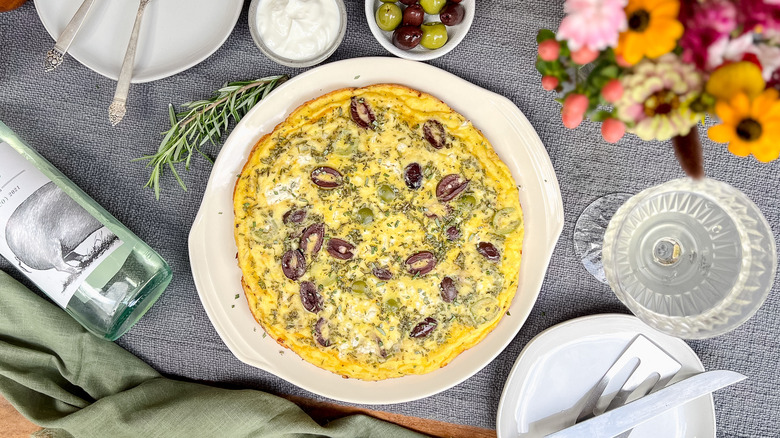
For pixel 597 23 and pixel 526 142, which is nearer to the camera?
pixel 597 23

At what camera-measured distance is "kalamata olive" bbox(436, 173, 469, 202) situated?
1.71 m

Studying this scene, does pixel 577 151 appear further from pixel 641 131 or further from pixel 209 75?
pixel 209 75

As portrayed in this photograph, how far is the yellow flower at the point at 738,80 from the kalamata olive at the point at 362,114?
3.24ft

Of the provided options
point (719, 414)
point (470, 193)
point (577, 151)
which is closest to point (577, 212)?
point (577, 151)

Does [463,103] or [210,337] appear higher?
[463,103]

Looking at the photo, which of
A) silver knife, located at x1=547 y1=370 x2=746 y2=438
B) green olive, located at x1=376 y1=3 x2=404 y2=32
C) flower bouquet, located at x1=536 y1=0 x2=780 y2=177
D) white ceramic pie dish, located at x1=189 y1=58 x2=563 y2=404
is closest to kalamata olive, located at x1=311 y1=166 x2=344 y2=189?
white ceramic pie dish, located at x1=189 y1=58 x2=563 y2=404

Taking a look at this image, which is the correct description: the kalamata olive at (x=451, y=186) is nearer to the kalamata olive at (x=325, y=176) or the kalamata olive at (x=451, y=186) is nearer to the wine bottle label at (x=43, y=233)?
the kalamata olive at (x=325, y=176)

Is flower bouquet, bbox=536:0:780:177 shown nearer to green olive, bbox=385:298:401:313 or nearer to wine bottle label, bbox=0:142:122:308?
green olive, bbox=385:298:401:313

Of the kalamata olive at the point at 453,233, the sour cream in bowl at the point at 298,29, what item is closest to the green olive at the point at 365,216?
the kalamata olive at the point at 453,233

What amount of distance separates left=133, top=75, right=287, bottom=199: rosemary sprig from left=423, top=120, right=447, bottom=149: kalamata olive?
49 centimetres

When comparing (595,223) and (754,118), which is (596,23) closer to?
(754,118)

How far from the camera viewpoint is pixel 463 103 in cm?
179

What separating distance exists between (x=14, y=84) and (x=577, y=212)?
1872mm

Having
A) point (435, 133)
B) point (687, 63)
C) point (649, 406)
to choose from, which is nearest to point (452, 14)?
point (435, 133)
